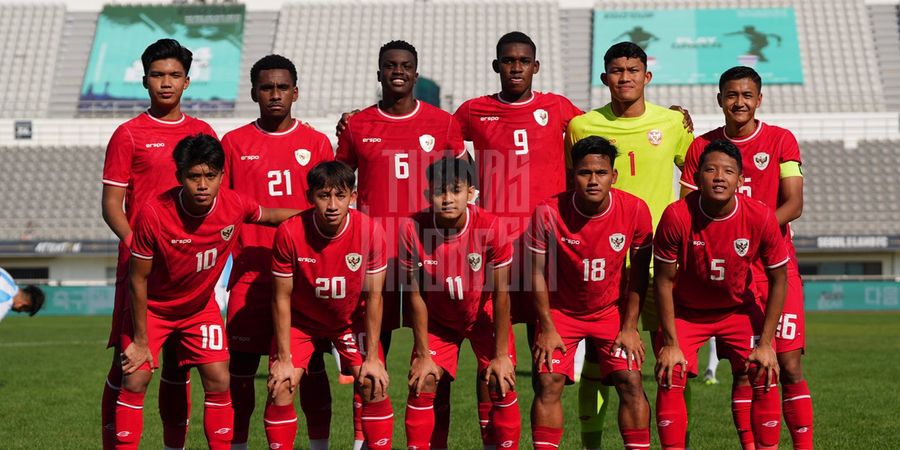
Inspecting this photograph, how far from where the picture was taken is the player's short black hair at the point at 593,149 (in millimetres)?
4676

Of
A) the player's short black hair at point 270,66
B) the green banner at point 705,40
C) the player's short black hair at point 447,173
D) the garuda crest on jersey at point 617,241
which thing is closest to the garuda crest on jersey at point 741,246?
the garuda crest on jersey at point 617,241

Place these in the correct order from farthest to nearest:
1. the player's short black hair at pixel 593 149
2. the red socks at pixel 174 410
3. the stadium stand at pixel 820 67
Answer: the stadium stand at pixel 820 67, the red socks at pixel 174 410, the player's short black hair at pixel 593 149

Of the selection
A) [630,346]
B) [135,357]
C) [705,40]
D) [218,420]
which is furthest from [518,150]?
[705,40]

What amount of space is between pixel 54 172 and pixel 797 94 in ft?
74.5

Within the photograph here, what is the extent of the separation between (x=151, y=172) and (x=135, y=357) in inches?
37.6

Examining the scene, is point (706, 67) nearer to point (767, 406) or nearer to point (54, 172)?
point (54, 172)

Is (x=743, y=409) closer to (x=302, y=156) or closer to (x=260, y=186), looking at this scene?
(x=302, y=156)

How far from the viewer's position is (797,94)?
3058 cm

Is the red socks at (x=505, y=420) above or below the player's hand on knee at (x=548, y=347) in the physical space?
below

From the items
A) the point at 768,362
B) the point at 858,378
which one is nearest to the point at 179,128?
the point at 768,362

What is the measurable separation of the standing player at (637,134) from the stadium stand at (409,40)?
83.7 feet

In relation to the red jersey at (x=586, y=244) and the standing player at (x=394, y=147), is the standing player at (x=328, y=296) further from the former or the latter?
the red jersey at (x=586, y=244)

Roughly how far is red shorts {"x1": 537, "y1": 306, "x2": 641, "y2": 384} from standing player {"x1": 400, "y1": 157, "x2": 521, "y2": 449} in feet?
0.87

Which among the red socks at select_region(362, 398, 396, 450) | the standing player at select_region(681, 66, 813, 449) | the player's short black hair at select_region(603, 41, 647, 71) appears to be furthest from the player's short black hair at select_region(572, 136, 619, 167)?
the red socks at select_region(362, 398, 396, 450)
